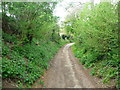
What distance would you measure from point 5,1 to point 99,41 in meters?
6.52

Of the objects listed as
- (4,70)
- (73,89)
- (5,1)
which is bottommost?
(73,89)

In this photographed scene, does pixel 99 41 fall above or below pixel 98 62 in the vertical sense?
above

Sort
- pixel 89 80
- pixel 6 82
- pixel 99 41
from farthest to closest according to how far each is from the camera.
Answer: pixel 99 41
pixel 89 80
pixel 6 82

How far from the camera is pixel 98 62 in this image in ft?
26.4

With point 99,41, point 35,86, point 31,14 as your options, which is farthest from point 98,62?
point 31,14

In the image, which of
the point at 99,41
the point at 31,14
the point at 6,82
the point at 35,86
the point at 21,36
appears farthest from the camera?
the point at 21,36

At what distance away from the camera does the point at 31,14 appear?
7.77m

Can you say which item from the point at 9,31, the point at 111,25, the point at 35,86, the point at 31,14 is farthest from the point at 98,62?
the point at 9,31

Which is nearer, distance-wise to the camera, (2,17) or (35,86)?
(35,86)

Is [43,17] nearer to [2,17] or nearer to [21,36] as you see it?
[21,36]

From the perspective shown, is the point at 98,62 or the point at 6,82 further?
the point at 98,62

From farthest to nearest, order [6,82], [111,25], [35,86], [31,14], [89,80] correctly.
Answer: [31,14]
[89,80]
[111,25]
[35,86]
[6,82]

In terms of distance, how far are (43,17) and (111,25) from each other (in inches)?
193

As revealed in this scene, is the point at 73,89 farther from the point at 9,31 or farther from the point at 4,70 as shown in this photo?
the point at 9,31
